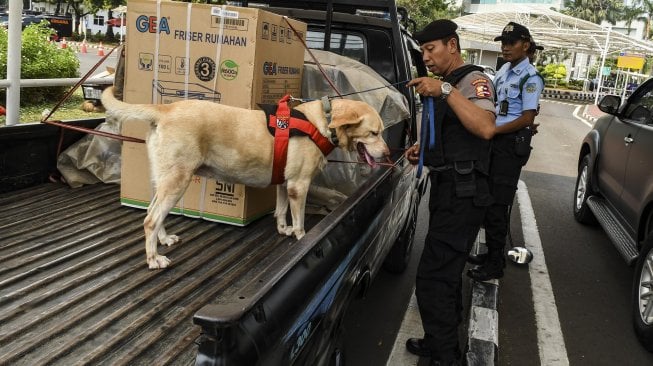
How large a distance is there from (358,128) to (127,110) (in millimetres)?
1271

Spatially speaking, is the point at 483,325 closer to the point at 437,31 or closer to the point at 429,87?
the point at 429,87

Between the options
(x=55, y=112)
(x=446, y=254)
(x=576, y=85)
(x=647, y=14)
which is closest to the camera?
(x=446, y=254)

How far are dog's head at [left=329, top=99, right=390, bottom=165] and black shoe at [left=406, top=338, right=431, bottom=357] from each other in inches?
46.3

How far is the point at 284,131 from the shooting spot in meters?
3.01

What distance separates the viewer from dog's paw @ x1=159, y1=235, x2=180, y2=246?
310cm

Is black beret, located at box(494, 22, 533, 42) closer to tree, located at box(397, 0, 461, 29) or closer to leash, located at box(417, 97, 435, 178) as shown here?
leash, located at box(417, 97, 435, 178)

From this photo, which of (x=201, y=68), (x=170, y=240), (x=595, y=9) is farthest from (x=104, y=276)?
(x=595, y=9)

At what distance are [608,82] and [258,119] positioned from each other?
54.3 meters

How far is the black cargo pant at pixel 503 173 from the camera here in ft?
14.0

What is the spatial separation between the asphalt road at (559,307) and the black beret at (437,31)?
1.52 m

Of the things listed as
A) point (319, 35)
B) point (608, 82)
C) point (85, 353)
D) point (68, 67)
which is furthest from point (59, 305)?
point (608, 82)

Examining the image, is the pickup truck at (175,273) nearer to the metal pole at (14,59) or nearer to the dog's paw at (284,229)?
the dog's paw at (284,229)

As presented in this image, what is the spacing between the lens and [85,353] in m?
1.96

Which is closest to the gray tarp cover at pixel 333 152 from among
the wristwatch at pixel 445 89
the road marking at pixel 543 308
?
the wristwatch at pixel 445 89
